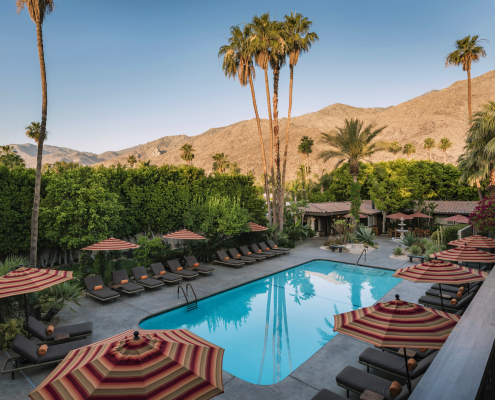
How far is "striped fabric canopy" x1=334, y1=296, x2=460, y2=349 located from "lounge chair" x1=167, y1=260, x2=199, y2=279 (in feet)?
34.4

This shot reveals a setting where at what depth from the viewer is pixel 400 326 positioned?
5.01 m

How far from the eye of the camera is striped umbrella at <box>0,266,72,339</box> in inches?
289

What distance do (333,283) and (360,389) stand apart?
10.2 m

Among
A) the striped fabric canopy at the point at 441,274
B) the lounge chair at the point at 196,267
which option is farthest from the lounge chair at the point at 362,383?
the lounge chair at the point at 196,267

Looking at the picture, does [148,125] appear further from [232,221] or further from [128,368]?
[128,368]

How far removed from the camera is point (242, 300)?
13289mm

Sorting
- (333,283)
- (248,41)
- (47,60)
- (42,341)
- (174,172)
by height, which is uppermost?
(248,41)

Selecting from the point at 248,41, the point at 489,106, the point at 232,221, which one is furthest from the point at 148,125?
the point at 489,106

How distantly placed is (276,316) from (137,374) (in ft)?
28.2

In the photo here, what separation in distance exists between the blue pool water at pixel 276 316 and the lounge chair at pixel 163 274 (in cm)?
226

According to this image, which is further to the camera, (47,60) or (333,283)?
(333,283)

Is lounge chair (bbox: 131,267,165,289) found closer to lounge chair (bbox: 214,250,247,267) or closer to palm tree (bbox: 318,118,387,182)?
lounge chair (bbox: 214,250,247,267)

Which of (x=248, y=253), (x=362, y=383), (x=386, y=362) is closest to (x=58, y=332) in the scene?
(x=362, y=383)

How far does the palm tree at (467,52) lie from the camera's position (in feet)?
93.4
